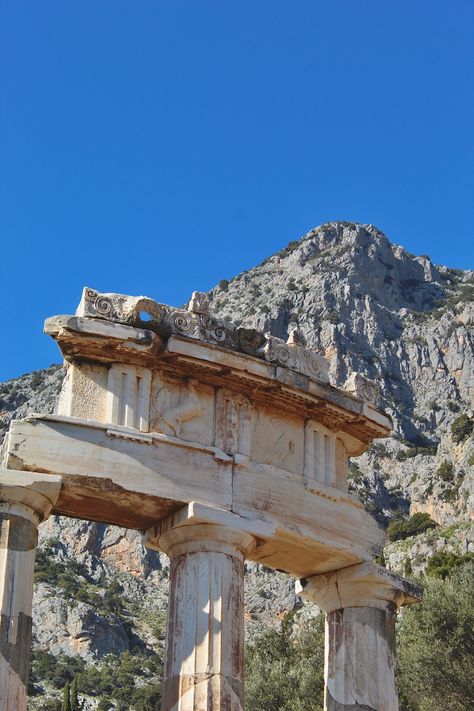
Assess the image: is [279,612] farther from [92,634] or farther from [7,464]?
[7,464]

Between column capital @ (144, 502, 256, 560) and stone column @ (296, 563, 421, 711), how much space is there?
2823 mm

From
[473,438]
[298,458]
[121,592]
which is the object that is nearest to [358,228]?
[473,438]

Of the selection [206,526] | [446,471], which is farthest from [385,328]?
[206,526]

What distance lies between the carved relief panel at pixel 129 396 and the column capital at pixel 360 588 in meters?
4.67

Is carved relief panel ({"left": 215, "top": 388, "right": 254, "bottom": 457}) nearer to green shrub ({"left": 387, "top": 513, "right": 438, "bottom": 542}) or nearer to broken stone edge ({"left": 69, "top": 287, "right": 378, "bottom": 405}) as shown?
broken stone edge ({"left": 69, "top": 287, "right": 378, "bottom": 405})

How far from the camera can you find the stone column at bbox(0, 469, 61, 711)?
48.6 feet

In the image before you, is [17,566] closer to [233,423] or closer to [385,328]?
[233,423]

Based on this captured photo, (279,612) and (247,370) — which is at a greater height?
(279,612)

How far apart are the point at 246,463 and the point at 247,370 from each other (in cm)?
144

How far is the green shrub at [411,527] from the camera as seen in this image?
8975 centimetres

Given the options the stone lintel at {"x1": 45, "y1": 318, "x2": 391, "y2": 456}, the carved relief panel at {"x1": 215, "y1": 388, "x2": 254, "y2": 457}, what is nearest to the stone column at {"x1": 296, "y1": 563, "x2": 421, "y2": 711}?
the stone lintel at {"x1": 45, "y1": 318, "x2": 391, "y2": 456}

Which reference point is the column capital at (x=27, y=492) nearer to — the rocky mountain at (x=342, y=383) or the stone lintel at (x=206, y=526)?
the stone lintel at (x=206, y=526)

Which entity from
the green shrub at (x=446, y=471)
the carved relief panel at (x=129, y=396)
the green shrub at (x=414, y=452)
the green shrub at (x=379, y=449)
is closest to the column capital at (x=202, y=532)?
the carved relief panel at (x=129, y=396)

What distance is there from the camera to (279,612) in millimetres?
78688
